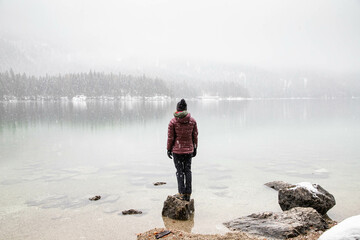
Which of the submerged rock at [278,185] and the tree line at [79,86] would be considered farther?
the tree line at [79,86]

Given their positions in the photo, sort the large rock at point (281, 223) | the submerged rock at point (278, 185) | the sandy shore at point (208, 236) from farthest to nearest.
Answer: the submerged rock at point (278, 185) → the large rock at point (281, 223) → the sandy shore at point (208, 236)

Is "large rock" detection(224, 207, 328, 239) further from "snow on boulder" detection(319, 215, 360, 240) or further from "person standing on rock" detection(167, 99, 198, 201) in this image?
"person standing on rock" detection(167, 99, 198, 201)

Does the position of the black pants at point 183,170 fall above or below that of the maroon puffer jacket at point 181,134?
below

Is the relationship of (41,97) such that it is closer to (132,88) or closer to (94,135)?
(132,88)

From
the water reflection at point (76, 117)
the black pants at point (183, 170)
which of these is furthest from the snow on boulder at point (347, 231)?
the water reflection at point (76, 117)

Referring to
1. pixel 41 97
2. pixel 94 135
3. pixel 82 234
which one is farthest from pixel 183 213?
pixel 41 97

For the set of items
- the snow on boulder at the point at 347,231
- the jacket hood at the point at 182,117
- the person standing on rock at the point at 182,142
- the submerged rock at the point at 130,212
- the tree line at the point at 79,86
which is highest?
the tree line at the point at 79,86

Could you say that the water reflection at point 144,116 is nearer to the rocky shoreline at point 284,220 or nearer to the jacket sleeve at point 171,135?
the rocky shoreline at point 284,220

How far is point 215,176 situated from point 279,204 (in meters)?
3.93

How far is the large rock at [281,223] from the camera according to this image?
625 centimetres

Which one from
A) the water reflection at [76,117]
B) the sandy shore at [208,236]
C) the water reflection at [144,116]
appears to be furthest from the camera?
the water reflection at [144,116]

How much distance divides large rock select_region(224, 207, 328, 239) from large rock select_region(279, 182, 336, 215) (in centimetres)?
70

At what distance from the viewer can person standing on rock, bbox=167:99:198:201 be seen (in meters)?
7.86

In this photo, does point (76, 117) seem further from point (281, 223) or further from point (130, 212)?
point (281, 223)
